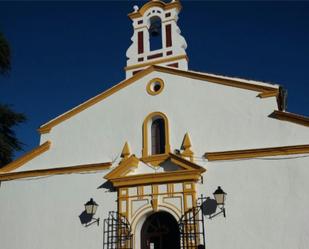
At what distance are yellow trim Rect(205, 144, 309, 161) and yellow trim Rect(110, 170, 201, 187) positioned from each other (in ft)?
2.20

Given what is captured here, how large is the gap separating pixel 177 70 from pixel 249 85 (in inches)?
93.0

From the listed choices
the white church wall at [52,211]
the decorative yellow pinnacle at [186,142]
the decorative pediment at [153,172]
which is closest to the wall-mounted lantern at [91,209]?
the white church wall at [52,211]

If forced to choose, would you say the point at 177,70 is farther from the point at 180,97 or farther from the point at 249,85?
the point at 249,85

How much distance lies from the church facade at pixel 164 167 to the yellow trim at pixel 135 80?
3 centimetres

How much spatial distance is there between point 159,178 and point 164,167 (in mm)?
388

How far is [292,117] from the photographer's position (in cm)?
966

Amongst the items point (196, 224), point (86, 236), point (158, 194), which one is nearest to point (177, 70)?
point (158, 194)

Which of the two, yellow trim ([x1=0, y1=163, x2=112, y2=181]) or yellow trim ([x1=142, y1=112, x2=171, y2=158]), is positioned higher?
yellow trim ([x1=142, y1=112, x2=171, y2=158])

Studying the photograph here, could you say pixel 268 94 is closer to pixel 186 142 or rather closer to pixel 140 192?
pixel 186 142

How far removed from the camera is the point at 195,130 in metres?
10.8

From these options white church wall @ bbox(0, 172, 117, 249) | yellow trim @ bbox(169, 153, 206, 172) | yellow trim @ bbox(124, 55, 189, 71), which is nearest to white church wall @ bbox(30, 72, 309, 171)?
yellow trim @ bbox(169, 153, 206, 172)

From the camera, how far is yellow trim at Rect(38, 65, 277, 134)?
420 inches

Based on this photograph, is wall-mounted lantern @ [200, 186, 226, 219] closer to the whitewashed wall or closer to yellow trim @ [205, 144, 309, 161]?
the whitewashed wall

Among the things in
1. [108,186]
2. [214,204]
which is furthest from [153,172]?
[214,204]
